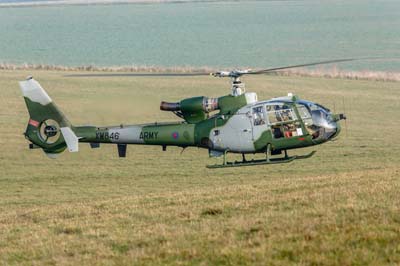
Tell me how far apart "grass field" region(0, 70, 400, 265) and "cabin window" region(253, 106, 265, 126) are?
181 centimetres

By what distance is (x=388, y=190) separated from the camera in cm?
1870

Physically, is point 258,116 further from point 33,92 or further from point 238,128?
point 33,92

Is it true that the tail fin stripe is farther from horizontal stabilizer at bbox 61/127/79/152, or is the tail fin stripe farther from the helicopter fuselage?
the helicopter fuselage

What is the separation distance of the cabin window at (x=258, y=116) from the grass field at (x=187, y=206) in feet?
5.94

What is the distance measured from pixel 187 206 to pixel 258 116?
5.96 meters

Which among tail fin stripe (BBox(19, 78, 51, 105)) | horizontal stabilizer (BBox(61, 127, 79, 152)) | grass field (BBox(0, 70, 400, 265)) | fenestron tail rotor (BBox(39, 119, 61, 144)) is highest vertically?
tail fin stripe (BBox(19, 78, 51, 105))

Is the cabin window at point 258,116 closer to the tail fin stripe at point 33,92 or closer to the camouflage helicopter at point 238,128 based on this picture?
the camouflage helicopter at point 238,128

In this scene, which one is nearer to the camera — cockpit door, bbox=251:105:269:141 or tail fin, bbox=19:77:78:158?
cockpit door, bbox=251:105:269:141

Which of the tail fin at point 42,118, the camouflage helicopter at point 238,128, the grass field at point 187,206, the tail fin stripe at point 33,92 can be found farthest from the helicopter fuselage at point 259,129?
the tail fin stripe at point 33,92

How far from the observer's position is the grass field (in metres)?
13.7

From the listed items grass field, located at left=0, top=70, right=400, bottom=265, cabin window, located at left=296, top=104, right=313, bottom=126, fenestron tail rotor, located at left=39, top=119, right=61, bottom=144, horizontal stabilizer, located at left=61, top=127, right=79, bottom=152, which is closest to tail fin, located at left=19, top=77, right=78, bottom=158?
fenestron tail rotor, located at left=39, top=119, right=61, bottom=144

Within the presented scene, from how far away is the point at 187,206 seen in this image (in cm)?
1939

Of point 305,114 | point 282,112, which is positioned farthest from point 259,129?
point 305,114

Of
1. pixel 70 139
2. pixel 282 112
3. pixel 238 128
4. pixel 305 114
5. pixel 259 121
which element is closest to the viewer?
pixel 282 112
